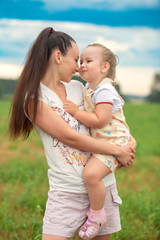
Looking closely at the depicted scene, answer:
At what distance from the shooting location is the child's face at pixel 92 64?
223 cm

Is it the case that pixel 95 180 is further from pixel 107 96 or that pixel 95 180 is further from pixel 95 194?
pixel 107 96

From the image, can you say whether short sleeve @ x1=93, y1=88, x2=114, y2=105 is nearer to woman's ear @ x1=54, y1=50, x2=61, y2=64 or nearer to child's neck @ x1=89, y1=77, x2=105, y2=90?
child's neck @ x1=89, y1=77, x2=105, y2=90

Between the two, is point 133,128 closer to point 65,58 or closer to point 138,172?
point 138,172

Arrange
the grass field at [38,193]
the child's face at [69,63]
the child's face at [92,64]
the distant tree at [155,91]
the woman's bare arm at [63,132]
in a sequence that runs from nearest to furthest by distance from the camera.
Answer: the woman's bare arm at [63,132] → the child's face at [69,63] → the child's face at [92,64] → the grass field at [38,193] → the distant tree at [155,91]

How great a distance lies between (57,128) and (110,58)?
0.68 metres

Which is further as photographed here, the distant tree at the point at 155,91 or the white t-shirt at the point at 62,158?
the distant tree at the point at 155,91

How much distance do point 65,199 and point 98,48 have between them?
1064mm

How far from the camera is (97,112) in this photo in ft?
6.89

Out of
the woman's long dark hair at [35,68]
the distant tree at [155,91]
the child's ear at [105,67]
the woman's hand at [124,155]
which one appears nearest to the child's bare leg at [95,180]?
the woman's hand at [124,155]

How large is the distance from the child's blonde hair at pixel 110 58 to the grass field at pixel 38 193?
2.91ft

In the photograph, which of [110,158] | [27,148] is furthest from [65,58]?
[27,148]

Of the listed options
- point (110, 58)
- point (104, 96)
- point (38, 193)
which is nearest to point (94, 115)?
point (104, 96)

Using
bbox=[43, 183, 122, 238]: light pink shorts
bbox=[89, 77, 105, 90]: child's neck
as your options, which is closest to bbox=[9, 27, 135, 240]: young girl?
bbox=[43, 183, 122, 238]: light pink shorts

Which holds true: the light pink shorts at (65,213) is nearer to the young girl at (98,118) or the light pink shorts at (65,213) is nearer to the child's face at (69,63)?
the young girl at (98,118)
